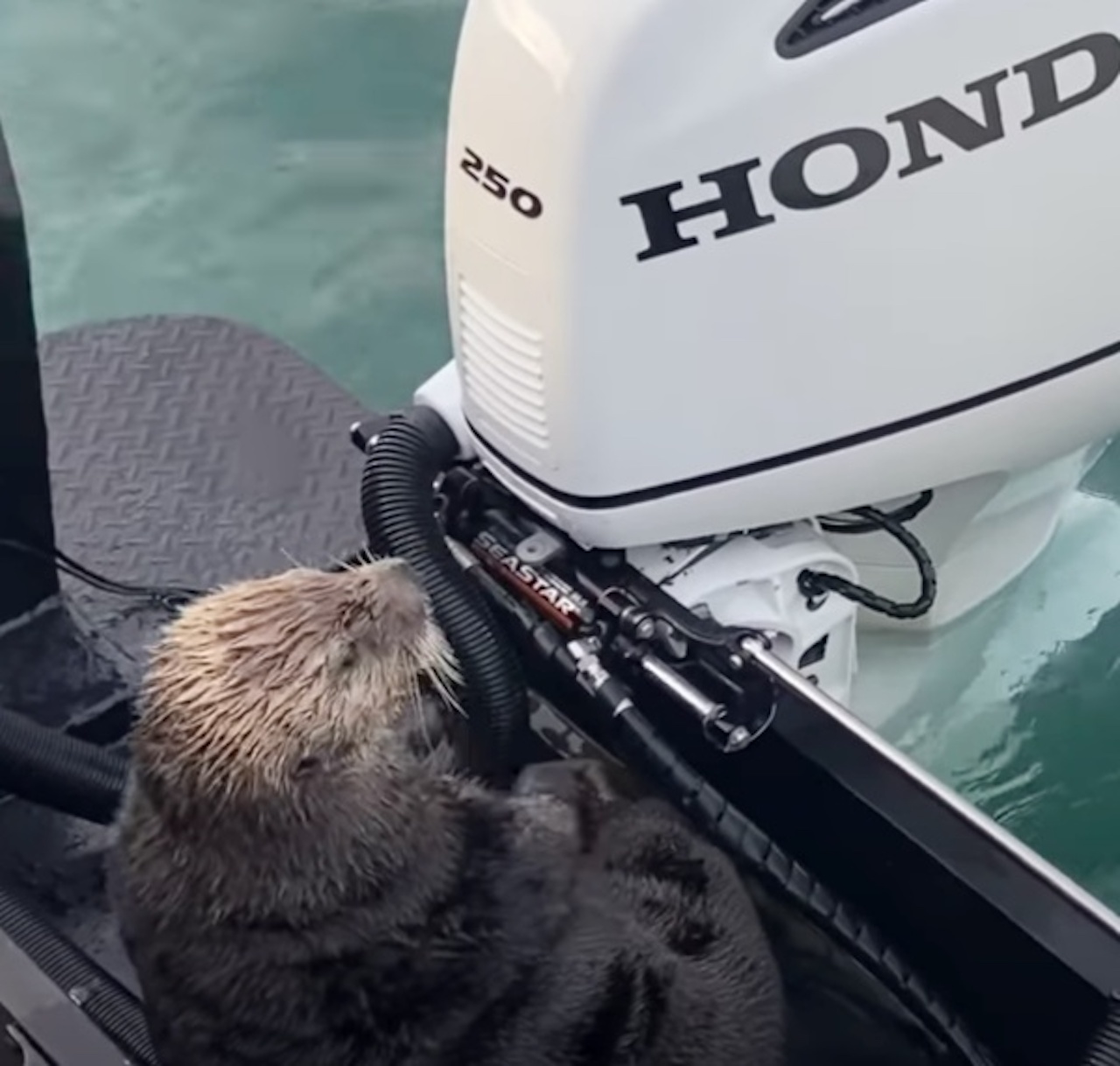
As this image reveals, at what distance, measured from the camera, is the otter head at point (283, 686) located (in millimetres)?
1152

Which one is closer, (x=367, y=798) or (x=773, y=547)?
(x=367, y=798)

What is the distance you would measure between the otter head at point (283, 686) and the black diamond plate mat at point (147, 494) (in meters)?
0.52

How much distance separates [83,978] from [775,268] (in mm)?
705

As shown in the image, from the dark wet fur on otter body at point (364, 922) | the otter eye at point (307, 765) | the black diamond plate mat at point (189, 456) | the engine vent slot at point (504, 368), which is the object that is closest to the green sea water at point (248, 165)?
the black diamond plate mat at point (189, 456)

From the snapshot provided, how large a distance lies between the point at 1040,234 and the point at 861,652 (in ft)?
1.48

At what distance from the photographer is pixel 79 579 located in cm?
186

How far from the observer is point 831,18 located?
1313 mm

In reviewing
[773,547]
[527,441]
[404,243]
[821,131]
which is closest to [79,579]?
[527,441]

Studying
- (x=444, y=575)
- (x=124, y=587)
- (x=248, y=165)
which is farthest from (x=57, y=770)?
(x=248, y=165)

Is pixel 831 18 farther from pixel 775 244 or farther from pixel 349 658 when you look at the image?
pixel 349 658

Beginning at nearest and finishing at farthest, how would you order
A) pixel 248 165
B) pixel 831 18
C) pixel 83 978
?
1. pixel 831 18
2. pixel 83 978
3. pixel 248 165

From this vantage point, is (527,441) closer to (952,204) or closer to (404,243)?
(952,204)

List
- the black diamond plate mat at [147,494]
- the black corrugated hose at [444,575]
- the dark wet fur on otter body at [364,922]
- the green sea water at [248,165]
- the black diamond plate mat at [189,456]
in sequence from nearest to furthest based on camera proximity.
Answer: the dark wet fur on otter body at [364,922], the black corrugated hose at [444,575], the black diamond plate mat at [147,494], the black diamond plate mat at [189,456], the green sea water at [248,165]

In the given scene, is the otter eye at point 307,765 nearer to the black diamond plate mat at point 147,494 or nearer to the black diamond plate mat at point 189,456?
the black diamond plate mat at point 147,494
